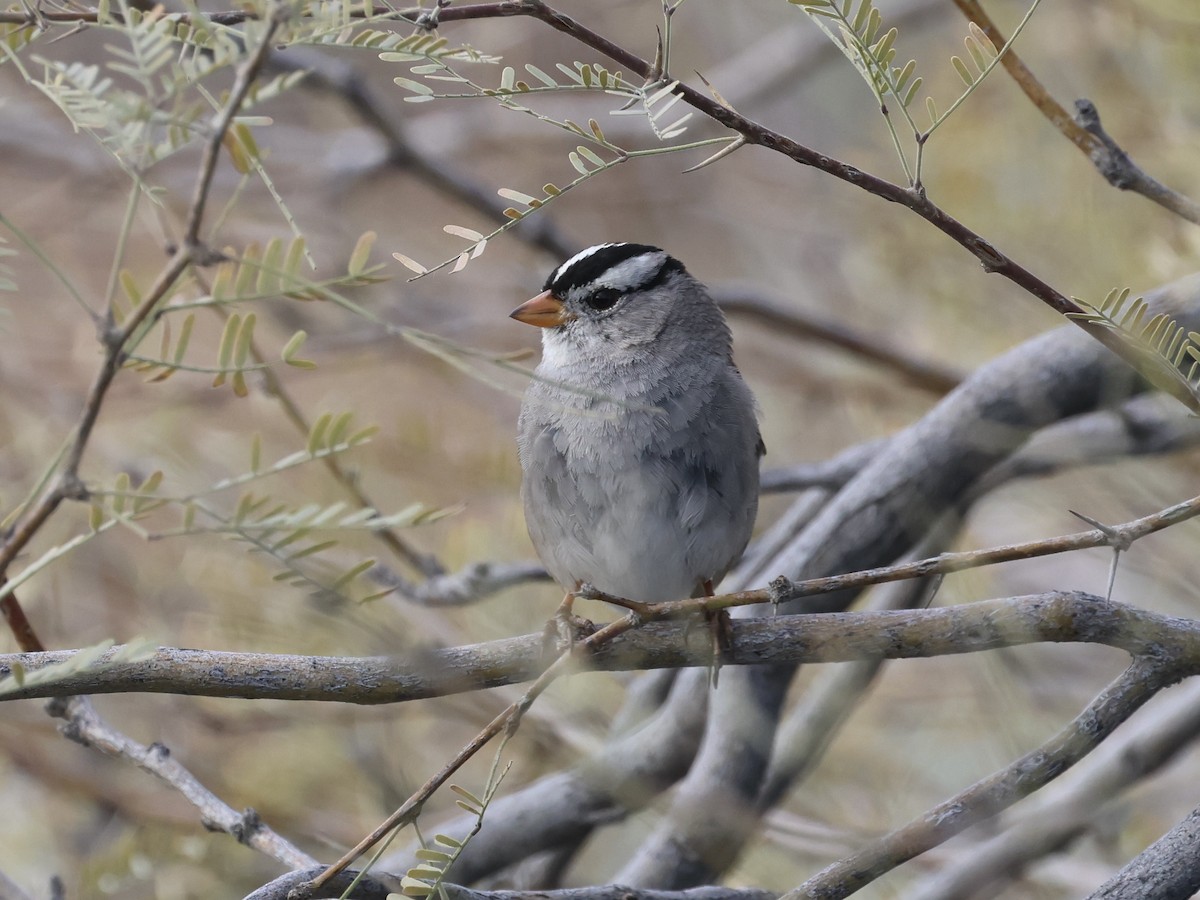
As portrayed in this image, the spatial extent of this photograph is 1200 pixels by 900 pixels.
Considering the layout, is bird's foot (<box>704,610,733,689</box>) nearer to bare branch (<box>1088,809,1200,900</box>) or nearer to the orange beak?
bare branch (<box>1088,809,1200,900</box>)

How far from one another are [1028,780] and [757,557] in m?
1.90

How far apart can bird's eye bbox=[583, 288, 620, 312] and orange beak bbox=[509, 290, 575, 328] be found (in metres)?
0.06

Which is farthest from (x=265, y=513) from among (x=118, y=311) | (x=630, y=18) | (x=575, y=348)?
(x=630, y=18)

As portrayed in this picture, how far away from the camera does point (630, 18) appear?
22.9 feet

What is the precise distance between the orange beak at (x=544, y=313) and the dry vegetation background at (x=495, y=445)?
71cm

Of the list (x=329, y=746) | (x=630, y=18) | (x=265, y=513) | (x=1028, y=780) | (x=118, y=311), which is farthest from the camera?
(x=630, y=18)

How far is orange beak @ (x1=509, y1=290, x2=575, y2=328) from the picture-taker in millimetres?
3184

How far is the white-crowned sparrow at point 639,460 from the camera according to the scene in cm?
280

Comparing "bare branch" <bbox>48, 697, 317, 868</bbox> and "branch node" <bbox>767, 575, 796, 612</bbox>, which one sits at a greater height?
"branch node" <bbox>767, 575, 796, 612</bbox>

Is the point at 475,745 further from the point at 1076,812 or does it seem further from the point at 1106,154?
the point at 1076,812

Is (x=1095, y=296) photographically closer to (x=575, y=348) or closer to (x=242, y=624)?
(x=575, y=348)

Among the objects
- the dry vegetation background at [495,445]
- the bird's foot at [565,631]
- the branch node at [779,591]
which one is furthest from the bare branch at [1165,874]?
the dry vegetation background at [495,445]

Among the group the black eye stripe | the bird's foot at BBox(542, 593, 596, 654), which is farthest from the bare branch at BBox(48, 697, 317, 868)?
the black eye stripe

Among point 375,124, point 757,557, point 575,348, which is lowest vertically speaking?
point 757,557
